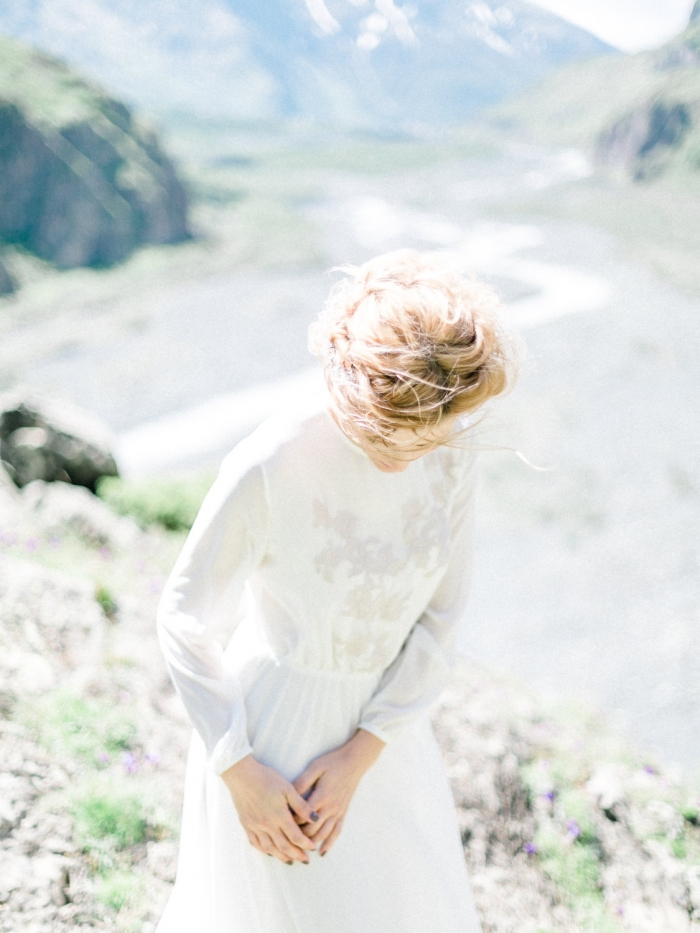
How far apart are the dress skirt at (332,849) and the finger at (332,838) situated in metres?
0.02

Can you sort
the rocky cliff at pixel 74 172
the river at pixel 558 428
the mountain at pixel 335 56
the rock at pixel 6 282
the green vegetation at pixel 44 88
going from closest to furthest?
the river at pixel 558 428 < the rock at pixel 6 282 < the rocky cliff at pixel 74 172 < the green vegetation at pixel 44 88 < the mountain at pixel 335 56

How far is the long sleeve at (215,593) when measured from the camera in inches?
29.8

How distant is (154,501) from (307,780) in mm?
3775

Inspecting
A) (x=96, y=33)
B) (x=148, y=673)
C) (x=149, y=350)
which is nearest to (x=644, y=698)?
(x=148, y=673)

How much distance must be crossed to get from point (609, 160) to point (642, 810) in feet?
83.5

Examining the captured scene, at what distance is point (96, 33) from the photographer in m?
41.7

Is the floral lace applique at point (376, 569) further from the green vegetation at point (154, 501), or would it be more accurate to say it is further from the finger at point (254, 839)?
the green vegetation at point (154, 501)

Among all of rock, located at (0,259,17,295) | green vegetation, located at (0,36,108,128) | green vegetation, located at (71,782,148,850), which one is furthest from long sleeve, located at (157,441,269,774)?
green vegetation, located at (0,36,108,128)

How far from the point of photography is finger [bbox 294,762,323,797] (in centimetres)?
84

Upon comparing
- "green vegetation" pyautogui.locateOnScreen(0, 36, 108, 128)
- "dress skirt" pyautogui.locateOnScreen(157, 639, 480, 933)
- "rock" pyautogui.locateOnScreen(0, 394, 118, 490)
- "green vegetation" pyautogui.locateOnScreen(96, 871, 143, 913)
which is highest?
"dress skirt" pyautogui.locateOnScreen(157, 639, 480, 933)

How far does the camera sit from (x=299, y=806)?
809 mm

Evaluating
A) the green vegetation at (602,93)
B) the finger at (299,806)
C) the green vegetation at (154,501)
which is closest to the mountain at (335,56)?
the green vegetation at (602,93)

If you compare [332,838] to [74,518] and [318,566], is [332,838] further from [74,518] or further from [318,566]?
[74,518]

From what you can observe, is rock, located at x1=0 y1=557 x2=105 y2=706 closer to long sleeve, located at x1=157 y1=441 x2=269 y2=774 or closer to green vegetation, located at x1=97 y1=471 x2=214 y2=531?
long sleeve, located at x1=157 y1=441 x2=269 y2=774
